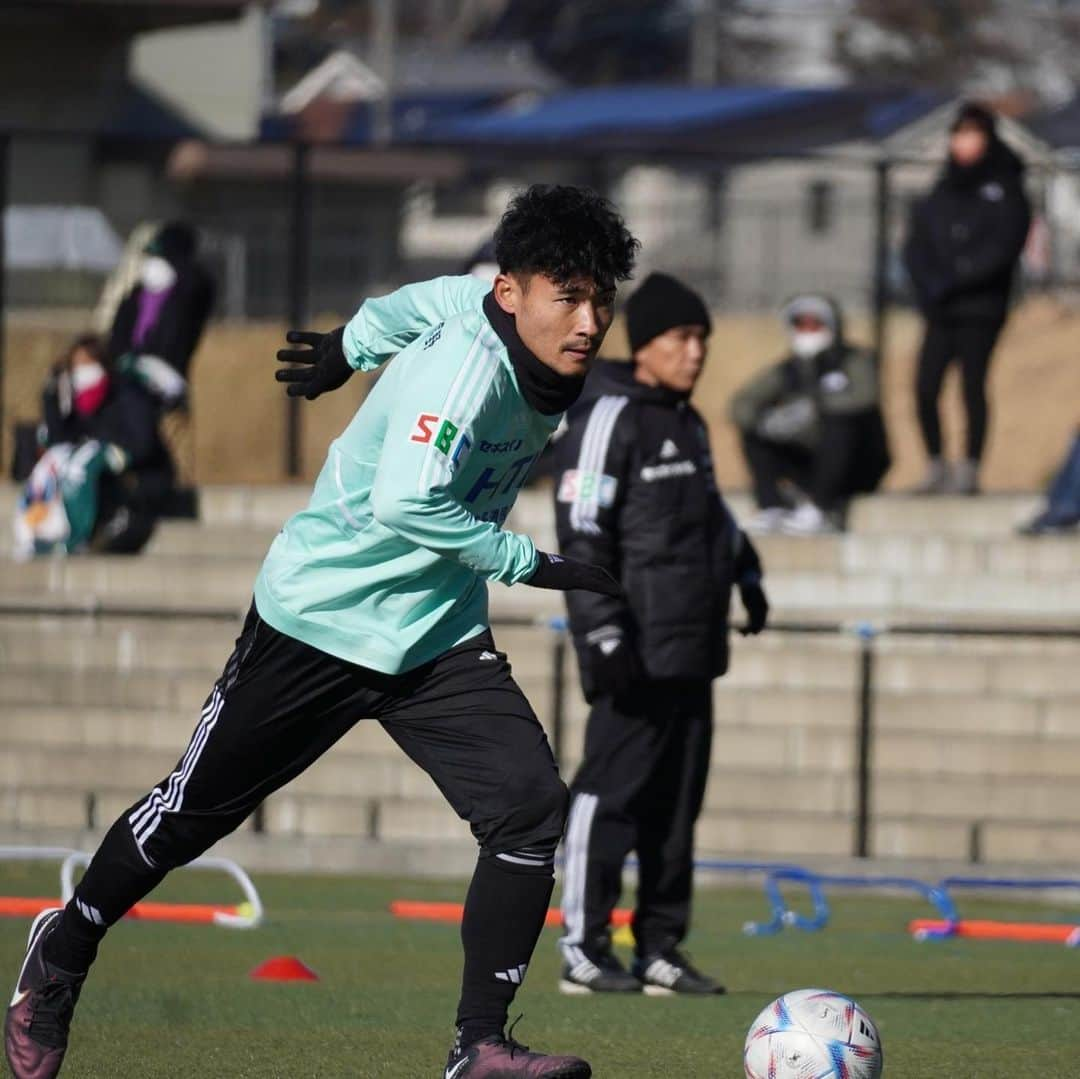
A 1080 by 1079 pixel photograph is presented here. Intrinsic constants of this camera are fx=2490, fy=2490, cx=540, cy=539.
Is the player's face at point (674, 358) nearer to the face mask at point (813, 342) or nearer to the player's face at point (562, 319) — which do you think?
the player's face at point (562, 319)

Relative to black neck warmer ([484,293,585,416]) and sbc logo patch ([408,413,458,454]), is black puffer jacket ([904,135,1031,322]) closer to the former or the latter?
black neck warmer ([484,293,585,416])

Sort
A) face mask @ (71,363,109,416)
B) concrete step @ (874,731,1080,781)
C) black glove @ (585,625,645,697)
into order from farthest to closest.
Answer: face mask @ (71,363,109,416)
concrete step @ (874,731,1080,781)
black glove @ (585,625,645,697)

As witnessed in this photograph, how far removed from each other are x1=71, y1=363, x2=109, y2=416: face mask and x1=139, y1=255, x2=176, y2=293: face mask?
1146 mm

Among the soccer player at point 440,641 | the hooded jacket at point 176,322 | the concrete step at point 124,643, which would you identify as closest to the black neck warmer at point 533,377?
the soccer player at point 440,641

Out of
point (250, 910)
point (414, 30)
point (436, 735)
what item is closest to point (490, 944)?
point (436, 735)

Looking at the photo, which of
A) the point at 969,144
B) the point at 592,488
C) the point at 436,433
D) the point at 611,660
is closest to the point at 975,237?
the point at 969,144

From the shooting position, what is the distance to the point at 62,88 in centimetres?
2483

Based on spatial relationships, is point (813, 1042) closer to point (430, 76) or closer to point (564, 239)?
point (564, 239)

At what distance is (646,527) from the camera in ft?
24.2

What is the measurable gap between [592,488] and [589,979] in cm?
146

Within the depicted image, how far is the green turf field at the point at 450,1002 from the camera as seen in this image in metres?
6.03

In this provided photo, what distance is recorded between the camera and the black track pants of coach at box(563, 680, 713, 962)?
738cm

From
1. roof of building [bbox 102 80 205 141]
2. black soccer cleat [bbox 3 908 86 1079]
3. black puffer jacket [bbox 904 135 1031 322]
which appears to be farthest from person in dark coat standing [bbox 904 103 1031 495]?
roof of building [bbox 102 80 205 141]

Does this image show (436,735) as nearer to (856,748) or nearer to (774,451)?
(856,748)
